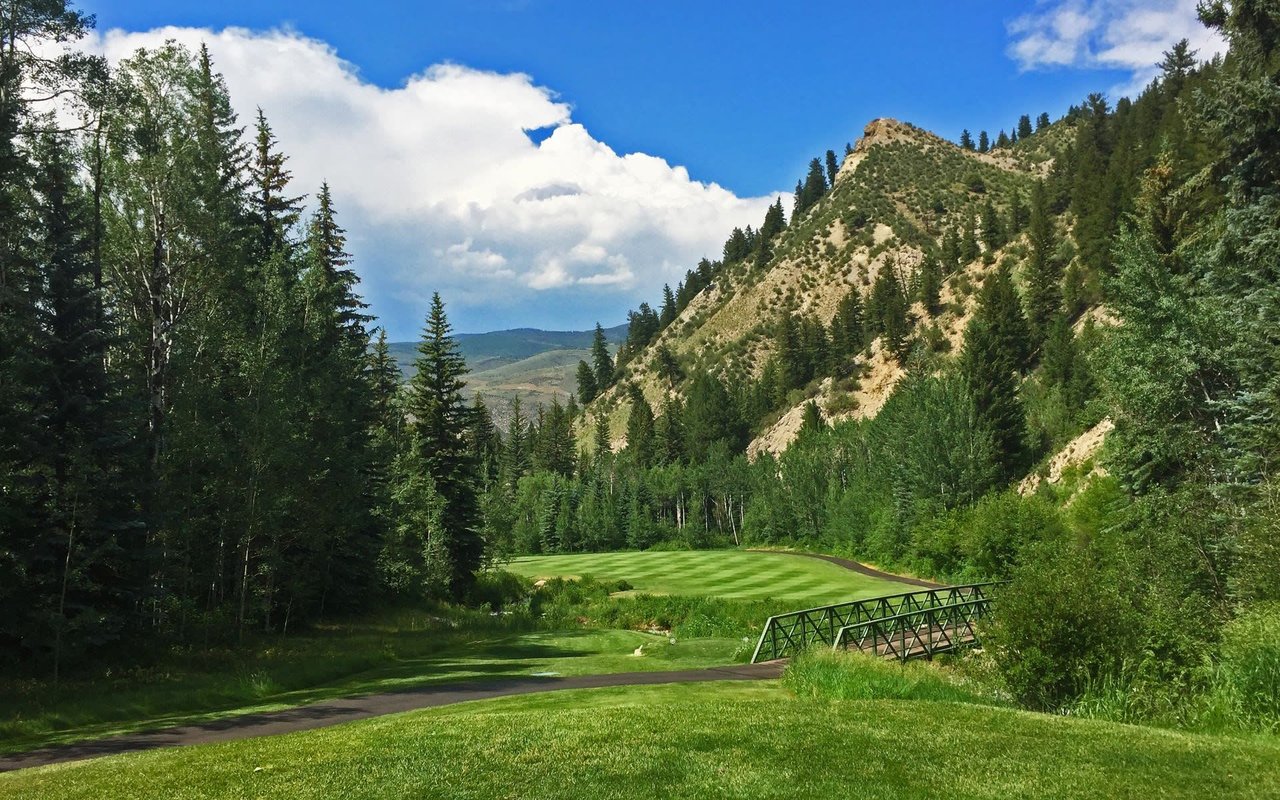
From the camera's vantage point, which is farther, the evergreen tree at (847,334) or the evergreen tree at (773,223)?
the evergreen tree at (773,223)

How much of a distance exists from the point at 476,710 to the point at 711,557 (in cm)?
5786

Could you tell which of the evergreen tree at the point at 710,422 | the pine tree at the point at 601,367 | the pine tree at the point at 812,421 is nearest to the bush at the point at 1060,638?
the pine tree at the point at 812,421

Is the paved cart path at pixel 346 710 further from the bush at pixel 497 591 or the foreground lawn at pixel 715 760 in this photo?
the bush at pixel 497 591

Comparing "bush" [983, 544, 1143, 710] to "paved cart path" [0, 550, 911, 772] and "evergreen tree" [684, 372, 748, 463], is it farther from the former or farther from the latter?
"evergreen tree" [684, 372, 748, 463]

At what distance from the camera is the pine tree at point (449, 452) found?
41.9 meters

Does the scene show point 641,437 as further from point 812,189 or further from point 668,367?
point 812,189

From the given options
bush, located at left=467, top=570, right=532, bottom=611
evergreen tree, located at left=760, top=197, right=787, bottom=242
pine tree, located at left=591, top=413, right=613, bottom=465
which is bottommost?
bush, located at left=467, top=570, right=532, bottom=611

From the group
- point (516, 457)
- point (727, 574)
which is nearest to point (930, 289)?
point (727, 574)

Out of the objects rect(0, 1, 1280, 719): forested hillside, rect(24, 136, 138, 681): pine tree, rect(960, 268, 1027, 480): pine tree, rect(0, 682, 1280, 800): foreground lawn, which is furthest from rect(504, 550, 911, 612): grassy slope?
rect(24, 136, 138, 681): pine tree

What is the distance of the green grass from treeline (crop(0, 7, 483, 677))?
1841 cm

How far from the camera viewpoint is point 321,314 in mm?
34875

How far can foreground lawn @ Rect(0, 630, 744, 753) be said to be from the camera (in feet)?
53.1

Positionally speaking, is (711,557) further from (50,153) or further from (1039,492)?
(50,153)

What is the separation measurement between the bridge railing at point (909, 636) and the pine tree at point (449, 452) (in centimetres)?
2403
